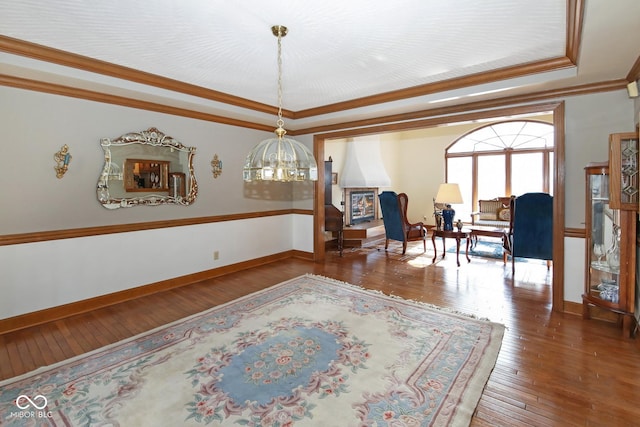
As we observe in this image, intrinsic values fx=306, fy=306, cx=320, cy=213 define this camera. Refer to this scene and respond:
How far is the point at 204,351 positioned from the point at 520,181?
7986mm

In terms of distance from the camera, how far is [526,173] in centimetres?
747

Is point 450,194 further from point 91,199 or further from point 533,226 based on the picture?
point 91,199

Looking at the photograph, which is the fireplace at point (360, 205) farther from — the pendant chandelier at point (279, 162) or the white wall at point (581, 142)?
the pendant chandelier at point (279, 162)

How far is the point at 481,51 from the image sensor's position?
2.67 metres

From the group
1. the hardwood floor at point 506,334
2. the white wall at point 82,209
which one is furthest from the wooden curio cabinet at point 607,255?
the white wall at point 82,209

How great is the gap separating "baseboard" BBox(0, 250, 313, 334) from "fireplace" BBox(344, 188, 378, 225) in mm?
3001

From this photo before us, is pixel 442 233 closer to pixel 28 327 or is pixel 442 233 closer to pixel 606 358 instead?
pixel 606 358

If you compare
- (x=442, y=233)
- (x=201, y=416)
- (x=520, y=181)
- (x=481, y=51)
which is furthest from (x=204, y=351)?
(x=520, y=181)

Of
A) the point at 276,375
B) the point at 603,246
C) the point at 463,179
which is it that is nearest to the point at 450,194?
the point at 603,246

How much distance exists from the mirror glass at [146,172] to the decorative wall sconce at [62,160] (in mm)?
319

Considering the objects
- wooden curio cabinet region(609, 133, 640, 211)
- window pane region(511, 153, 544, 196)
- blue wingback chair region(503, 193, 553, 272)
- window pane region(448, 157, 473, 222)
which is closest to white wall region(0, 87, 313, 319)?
blue wingback chair region(503, 193, 553, 272)

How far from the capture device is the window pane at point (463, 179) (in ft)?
26.9

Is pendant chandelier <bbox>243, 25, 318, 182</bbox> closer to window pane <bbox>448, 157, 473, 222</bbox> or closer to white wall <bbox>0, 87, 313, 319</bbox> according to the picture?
white wall <bbox>0, 87, 313, 319</bbox>

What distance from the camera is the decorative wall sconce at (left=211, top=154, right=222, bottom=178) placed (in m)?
4.49
